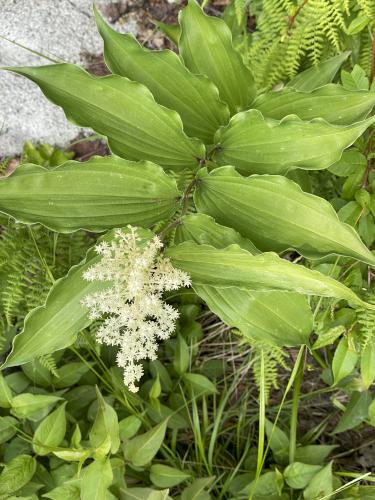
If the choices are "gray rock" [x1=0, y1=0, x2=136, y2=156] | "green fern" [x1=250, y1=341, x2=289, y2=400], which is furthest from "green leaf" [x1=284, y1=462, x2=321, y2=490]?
"gray rock" [x1=0, y1=0, x2=136, y2=156]

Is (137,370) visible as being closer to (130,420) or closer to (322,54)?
(130,420)

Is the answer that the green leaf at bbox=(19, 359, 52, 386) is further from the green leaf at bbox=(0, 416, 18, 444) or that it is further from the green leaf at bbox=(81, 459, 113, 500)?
the green leaf at bbox=(81, 459, 113, 500)

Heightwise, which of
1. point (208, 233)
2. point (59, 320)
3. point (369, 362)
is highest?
point (208, 233)

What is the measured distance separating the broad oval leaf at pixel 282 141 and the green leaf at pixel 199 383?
0.94m

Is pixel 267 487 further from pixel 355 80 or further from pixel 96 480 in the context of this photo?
pixel 355 80

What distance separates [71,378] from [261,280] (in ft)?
3.66

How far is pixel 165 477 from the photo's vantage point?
193cm

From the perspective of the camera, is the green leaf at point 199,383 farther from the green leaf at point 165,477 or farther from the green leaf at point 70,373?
the green leaf at point 70,373

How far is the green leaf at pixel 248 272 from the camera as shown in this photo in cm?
125

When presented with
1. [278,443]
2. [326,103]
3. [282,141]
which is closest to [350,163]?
[326,103]

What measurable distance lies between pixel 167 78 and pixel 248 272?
713 mm

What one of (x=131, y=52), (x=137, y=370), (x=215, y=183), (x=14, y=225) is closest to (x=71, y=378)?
(x=14, y=225)

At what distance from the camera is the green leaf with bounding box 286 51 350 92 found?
1.83m

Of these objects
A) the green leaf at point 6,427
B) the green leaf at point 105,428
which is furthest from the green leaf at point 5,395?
the green leaf at point 105,428
